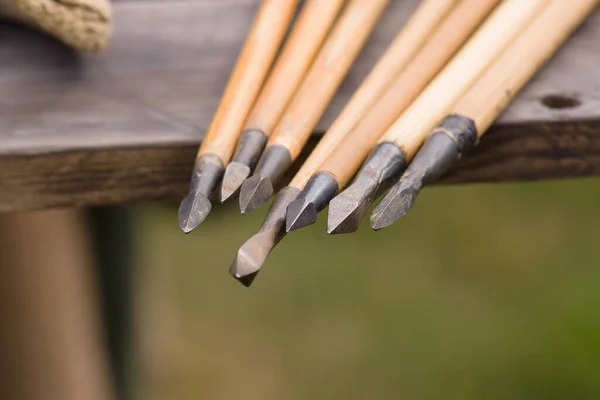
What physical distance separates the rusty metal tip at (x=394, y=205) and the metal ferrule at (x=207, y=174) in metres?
0.10

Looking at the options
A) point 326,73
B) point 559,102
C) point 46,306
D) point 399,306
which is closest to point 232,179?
point 326,73

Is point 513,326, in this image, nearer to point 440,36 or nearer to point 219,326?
point 219,326

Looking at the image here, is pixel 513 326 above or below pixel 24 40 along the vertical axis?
below

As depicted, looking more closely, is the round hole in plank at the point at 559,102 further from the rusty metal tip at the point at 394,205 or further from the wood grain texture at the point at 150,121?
the rusty metal tip at the point at 394,205

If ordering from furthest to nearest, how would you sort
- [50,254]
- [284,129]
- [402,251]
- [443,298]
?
[402,251]
[443,298]
[50,254]
[284,129]

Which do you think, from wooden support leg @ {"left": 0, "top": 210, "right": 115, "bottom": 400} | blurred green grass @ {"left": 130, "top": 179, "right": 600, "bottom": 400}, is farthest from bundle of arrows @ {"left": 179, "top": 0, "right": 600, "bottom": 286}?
blurred green grass @ {"left": 130, "top": 179, "right": 600, "bottom": 400}

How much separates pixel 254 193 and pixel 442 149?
0.37ft

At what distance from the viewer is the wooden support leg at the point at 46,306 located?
0.81 m

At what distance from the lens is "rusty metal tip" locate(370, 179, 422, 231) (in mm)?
406

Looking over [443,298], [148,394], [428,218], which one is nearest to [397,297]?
[443,298]

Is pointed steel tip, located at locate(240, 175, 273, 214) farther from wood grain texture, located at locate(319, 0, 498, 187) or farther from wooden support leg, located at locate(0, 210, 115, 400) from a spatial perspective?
wooden support leg, located at locate(0, 210, 115, 400)

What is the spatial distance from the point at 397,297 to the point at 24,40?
1215 mm

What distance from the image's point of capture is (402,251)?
6.10 feet

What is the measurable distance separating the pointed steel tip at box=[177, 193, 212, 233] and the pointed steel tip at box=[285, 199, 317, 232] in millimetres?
47
